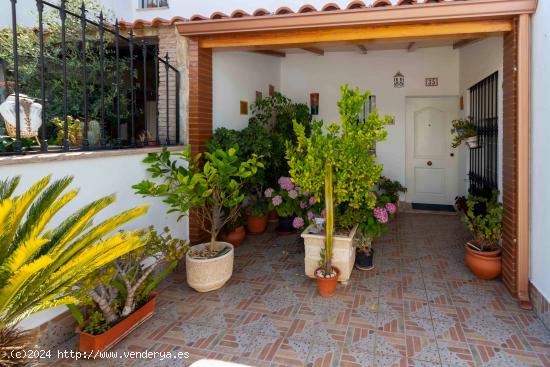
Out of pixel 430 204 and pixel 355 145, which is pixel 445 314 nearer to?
pixel 355 145

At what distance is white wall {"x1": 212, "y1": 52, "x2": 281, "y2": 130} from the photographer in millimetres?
5649

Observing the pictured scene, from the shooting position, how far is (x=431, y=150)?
7.91 m

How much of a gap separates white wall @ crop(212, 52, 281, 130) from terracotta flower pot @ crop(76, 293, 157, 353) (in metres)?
3.07

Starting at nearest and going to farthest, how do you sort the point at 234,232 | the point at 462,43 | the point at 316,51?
1. the point at 234,232
2. the point at 462,43
3. the point at 316,51

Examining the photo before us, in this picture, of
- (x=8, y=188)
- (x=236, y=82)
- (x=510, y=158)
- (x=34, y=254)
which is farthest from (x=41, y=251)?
(x=236, y=82)

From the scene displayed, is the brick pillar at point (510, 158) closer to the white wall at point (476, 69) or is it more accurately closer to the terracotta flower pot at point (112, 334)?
the white wall at point (476, 69)

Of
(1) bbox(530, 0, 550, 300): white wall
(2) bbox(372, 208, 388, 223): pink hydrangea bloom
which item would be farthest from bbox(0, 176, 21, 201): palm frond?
(1) bbox(530, 0, 550, 300): white wall

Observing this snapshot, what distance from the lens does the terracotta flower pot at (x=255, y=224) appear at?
6379 millimetres

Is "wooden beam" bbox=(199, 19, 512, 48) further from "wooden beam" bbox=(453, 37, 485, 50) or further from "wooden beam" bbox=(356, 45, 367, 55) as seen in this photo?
"wooden beam" bbox=(356, 45, 367, 55)

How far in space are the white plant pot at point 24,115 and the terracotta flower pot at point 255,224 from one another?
364cm

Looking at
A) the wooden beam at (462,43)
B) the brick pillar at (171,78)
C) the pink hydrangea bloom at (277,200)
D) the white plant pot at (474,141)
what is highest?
the wooden beam at (462,43)

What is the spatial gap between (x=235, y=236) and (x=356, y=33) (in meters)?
3.38

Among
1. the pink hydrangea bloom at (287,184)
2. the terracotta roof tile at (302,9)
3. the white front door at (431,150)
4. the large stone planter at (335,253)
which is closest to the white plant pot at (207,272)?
the large stone planter at (335,253)

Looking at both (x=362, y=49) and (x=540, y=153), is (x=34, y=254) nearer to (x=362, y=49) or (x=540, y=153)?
(x=540, y=153)
